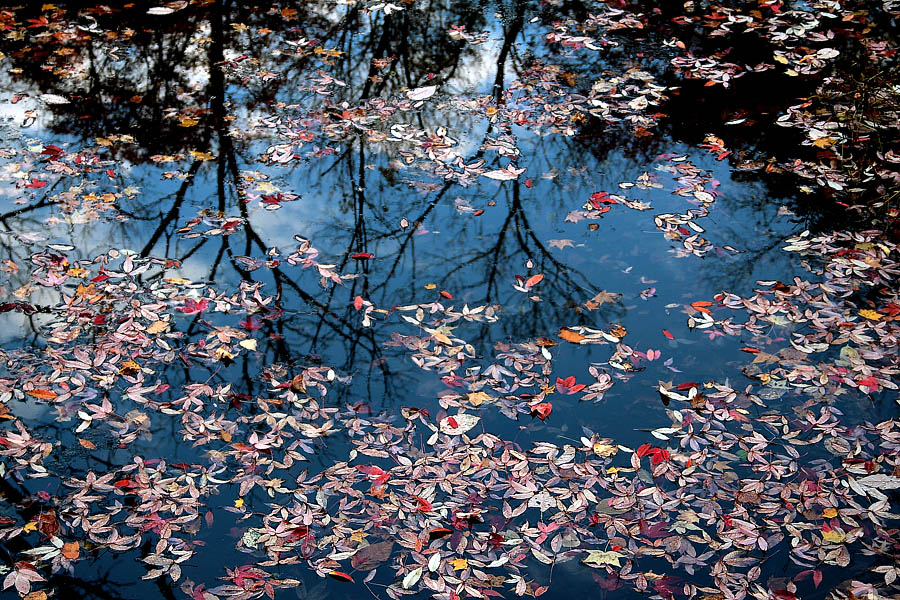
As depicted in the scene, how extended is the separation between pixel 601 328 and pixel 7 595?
11.8ft

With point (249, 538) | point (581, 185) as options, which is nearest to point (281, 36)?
point (581, 185)

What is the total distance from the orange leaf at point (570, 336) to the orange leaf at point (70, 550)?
9.83 ft

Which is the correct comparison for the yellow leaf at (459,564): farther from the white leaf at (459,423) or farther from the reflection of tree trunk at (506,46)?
the reflection of tree trunk at (506,46)

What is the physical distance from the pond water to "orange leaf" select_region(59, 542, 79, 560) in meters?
0.02

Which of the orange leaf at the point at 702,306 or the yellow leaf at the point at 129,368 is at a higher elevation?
the orange leaf at the point at 702,306

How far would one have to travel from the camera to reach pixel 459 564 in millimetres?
3318

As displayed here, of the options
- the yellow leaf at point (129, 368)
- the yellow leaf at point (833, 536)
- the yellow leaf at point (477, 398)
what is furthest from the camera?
the yellow leaf at point (129, 368)

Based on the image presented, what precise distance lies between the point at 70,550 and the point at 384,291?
2497mm

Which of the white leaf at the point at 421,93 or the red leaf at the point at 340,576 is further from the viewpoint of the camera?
the white leaf at the point at 421,93

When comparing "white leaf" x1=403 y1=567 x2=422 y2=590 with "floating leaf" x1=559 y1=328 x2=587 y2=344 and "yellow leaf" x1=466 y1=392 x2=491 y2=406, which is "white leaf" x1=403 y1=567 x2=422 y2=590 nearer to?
"yellow leaf" x1=466 y1=392 x2=491 y2=406

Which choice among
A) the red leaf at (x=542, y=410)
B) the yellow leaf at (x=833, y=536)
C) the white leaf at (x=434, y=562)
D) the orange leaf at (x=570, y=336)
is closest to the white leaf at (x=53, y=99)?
the orange leaf at (x=570, y=336)

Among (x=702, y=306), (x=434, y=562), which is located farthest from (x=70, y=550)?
(x=702, y=306)

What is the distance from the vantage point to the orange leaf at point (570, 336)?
14.8ft

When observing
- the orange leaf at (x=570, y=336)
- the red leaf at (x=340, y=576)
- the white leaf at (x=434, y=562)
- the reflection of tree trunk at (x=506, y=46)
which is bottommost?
the red leaf at (x=340, y=576)
